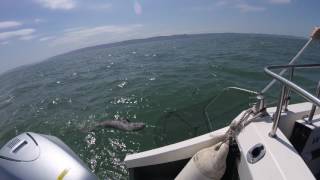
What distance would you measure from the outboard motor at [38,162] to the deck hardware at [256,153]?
1.79 metres

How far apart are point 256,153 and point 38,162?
241cm

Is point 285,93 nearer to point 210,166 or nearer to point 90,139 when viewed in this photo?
point 210,166

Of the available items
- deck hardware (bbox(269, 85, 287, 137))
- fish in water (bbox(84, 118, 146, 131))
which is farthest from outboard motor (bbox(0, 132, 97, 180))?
fish in water (bbox(84, 118, 146, 131))

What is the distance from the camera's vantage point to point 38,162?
9.57 feet

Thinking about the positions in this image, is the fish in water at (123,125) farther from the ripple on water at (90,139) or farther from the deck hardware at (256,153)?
the deck hardware at (256,153)

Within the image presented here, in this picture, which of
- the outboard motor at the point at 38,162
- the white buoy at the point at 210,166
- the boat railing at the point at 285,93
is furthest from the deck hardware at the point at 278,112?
the outboard motor at the point at 38,162

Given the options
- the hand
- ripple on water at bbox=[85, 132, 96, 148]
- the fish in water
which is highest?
the hand

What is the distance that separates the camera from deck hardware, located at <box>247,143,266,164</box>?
272cm

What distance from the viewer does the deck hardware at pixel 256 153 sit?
2.72 metres

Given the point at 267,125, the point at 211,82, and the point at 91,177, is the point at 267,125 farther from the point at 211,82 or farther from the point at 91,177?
the point at 211,82

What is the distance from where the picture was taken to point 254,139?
3008 mm

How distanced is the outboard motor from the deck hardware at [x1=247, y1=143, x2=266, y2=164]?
1.79m

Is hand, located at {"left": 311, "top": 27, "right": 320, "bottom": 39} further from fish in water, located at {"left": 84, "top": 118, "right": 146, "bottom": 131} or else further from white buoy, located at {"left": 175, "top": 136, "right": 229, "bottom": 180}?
fish in water, located at {"left": 84, "top": 118, "right": 146, "bottom": 131}

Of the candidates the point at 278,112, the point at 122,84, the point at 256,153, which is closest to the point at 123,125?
the point at 256,153
